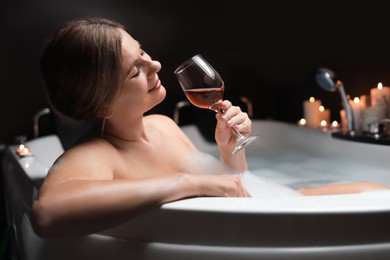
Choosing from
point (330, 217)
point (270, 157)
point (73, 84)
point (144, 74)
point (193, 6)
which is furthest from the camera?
point (193, 6)

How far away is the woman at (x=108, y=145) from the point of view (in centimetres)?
98

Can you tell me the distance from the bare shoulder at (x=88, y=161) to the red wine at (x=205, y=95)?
236 millimetres

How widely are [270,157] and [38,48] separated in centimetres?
144

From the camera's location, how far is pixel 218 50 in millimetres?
3369

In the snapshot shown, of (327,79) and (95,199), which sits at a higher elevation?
(95,199)

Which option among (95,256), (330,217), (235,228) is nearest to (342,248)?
(330,217)

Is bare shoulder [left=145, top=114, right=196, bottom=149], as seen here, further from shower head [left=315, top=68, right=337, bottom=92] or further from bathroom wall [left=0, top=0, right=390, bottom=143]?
bathroom wall [left=0, top=0, right=390, bottom=143]

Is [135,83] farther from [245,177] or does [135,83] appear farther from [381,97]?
[381,97]

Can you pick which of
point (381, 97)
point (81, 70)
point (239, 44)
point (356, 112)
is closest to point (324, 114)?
point (356, 112)

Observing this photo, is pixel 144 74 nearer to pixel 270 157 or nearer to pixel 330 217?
pixel 330 217

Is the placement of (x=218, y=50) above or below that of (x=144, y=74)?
below

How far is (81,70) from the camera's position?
3.86ft

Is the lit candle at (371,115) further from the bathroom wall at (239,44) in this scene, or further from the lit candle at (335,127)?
the bathroom wall at (239,44)

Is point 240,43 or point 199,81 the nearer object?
point 199,81
